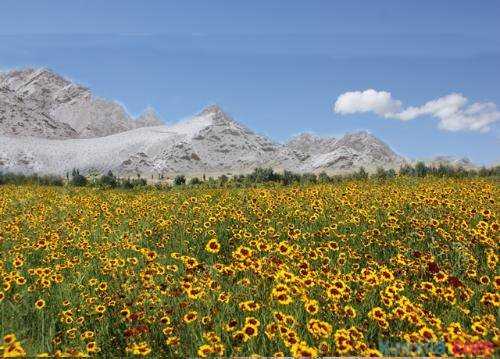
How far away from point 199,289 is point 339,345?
1.75 m

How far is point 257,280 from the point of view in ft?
18.4

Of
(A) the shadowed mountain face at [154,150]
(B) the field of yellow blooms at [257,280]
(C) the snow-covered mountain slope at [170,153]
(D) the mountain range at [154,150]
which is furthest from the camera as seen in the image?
(A) the shadowed mountain face at [154,150]

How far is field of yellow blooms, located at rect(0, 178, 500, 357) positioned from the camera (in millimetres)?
4527

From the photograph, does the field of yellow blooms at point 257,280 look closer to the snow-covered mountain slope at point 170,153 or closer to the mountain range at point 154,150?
the mountain range at point 154,150

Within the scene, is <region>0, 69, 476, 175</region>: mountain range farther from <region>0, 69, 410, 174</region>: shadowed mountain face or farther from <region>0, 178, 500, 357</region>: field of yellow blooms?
<region>0, 178, 500, 357</region>: field of yellow blooms

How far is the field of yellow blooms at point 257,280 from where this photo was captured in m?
4.53

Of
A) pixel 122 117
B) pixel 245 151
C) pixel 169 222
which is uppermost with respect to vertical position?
pixel 122 117

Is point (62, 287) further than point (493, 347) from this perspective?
Yes

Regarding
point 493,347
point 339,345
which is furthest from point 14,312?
point 493,347

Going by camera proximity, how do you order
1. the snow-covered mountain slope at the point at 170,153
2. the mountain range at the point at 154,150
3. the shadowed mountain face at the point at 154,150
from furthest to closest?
the shadowed mountain face at the point at 154,150 < the mountain range at the point at 154,150 < the snow-covered mountain slope at the point at 170,153

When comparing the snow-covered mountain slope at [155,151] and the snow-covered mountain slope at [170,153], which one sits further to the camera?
the snow-covered mountain slope at [170,153]

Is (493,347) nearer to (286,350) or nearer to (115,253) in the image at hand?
(286,350)

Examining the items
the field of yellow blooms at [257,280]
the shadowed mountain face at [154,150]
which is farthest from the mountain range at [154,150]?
the field of yellow blooms at [257,280]

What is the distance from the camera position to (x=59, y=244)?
8695 millimetres
